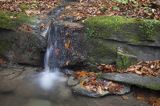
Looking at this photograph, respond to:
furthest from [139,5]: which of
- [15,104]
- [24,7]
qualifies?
[15,104]

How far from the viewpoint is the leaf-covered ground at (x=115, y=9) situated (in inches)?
363

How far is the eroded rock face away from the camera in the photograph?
29.1 feet

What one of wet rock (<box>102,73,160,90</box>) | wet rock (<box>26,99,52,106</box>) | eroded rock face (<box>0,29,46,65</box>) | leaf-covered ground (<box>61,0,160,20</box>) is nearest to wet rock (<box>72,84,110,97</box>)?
wet rock (<box>102,73,160,90</box>)

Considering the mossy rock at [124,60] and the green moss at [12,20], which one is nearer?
the mossy rock at [124,60]

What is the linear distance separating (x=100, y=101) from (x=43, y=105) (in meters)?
1.47

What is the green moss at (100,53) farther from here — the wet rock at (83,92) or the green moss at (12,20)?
the green moss at (12,20)

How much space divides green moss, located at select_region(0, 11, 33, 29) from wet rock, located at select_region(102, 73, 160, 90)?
10.7 ft

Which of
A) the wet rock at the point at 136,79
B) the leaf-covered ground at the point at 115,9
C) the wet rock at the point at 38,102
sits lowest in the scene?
the wet rock at the point at 38,102

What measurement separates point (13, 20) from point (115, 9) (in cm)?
352

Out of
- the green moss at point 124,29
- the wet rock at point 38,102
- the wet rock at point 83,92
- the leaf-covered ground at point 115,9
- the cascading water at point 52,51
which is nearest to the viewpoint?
the wet rock at point 38,102

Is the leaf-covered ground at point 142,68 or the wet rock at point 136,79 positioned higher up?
the leaf-covered ground at point 142,68

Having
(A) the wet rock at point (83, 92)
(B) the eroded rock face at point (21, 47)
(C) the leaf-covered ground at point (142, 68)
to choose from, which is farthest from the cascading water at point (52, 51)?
(C) the leaf-covered ground at point (142, 68)

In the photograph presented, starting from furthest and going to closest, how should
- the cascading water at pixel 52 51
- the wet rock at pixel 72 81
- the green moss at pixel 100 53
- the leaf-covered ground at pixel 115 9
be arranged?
the leaf-covered ground at pixel 115 9 < the cascading water at pixel 52 51 < the green moss at pixel 100 53 < the wet rock at pixel 72 81

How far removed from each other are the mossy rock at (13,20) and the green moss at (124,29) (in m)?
2.05
